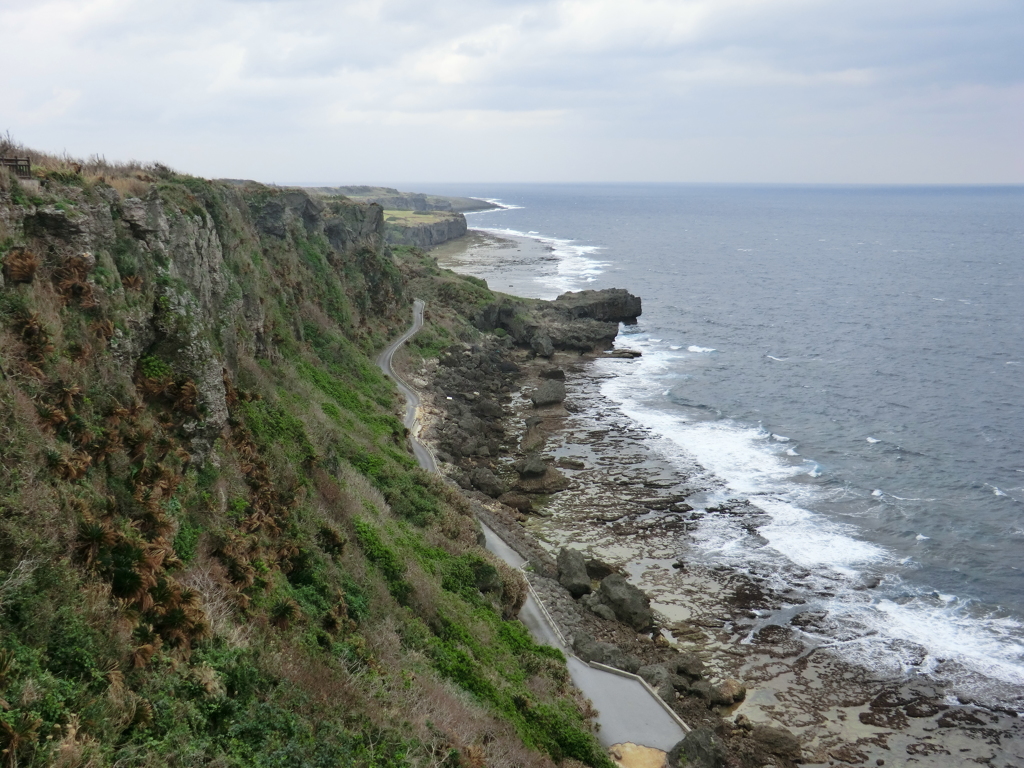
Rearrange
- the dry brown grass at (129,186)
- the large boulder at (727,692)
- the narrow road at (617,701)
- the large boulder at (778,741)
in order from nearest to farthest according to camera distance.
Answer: the dry brown grass at (129,186) → the narrow road at (617,701) → the large boulder at (778,741) → the large boulder at (727,692)

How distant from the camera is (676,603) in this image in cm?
2923

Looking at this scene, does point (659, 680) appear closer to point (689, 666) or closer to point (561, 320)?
point (689, 666)

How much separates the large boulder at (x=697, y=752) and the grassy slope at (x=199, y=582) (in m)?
2.59

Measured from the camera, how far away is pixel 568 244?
170 m

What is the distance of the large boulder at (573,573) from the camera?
2862 cm

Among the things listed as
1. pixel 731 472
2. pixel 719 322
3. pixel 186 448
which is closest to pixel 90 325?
pixel 186 448

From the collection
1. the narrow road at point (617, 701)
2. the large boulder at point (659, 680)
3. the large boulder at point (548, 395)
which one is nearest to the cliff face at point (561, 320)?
the large boulder at point (548, 395)

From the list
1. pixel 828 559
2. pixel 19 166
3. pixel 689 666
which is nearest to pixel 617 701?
pixel 689 666

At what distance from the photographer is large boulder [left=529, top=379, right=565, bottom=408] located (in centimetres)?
5356

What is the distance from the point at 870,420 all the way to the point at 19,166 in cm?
4983

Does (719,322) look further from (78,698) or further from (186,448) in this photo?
(78,698)

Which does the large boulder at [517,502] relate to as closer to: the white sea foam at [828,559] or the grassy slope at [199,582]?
the white sea foam at [828,559]

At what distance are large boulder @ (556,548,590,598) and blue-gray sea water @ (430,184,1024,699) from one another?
6.86 meters

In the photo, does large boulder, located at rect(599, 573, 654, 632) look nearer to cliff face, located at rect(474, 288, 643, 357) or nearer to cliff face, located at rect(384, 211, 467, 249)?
cliff face, located at rect(474, 288, 643, 357)
